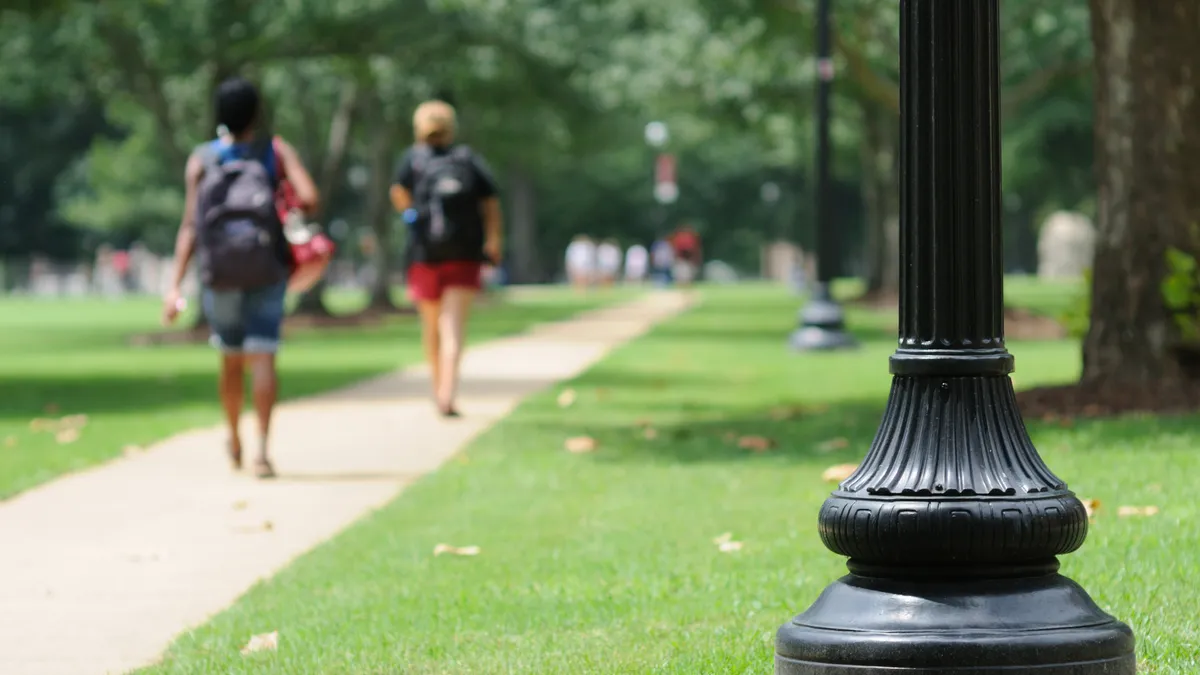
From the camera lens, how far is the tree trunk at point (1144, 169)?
11.6 metres

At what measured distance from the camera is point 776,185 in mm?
83062

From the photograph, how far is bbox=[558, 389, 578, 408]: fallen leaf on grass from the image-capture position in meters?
14.2

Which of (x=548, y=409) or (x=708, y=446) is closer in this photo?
(x=708, y=446)

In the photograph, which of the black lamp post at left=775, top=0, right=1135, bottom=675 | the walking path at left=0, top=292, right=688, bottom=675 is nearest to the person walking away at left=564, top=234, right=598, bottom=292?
the walking path at left=0, top=292, right=688, bottom=675

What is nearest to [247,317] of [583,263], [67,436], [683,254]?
[67,436]

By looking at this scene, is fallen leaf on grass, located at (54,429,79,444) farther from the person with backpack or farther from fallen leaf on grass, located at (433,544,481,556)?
fallen leaf on grass, located at (433,544,481,556)

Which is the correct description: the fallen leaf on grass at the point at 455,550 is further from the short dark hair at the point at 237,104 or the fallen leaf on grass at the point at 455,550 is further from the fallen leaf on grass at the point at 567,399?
the fallen leaf on grass at the point at 567,399

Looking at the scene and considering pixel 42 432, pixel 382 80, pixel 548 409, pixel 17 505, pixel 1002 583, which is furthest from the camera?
pixel 382 80

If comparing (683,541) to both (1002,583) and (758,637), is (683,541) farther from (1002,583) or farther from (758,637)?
(1002,583)

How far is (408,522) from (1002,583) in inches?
162

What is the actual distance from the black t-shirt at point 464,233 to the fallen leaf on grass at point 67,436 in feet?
7.72

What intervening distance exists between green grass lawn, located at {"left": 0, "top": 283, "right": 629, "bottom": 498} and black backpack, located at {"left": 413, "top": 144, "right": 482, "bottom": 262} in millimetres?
1955

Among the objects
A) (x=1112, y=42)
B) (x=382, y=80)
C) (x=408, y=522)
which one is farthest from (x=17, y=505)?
(x=382, y=80)

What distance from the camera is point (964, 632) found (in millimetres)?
4105
